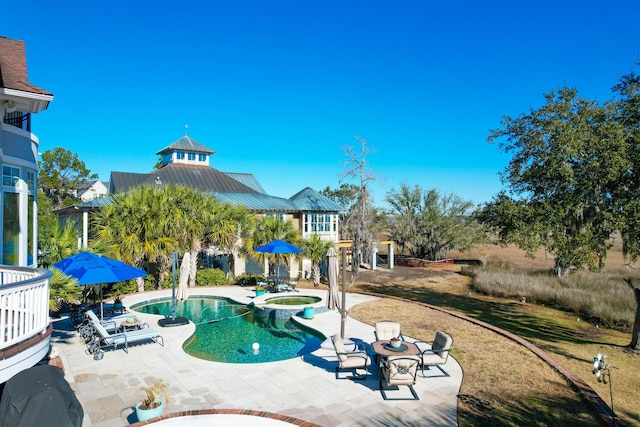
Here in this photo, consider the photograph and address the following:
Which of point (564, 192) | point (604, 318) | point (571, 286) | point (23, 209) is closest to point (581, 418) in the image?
point (564, 192)

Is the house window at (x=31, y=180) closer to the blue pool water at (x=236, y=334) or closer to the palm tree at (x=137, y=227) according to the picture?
the blue pool water at (x=236, y=334)

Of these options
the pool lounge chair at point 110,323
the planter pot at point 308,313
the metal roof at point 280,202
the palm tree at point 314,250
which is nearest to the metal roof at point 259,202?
the metal roof at point 280,202

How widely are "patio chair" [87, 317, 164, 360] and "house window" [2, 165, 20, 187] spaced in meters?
4.53

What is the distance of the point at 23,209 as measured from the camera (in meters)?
10.9

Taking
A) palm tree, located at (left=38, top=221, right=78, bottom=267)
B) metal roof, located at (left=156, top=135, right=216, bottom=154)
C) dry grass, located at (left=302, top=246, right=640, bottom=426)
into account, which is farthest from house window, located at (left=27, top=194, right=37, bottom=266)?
metal roof, located at (left=156, top=135, right=216, bottom=154)

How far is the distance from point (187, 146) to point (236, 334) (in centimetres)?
2750

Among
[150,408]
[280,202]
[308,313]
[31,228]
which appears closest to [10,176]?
[31,228]

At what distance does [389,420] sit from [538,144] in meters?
13.3

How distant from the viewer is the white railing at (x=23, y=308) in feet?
21.6

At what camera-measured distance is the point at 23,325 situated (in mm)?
7141

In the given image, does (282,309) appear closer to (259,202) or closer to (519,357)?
(519,357)

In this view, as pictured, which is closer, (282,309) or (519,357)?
(519,357)

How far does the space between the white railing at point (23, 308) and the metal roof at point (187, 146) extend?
3135 centimetres

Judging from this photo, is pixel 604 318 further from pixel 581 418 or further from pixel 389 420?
pixel 389 420
